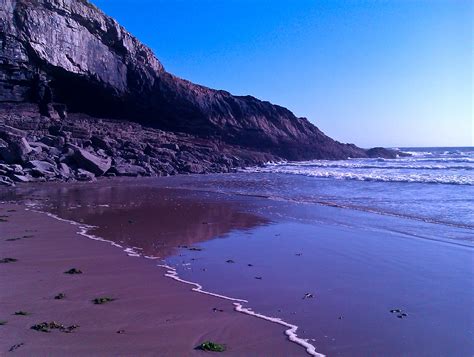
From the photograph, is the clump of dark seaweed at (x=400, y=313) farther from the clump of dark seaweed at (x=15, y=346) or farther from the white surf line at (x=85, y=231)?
the white surf line at (x=85, y=231)

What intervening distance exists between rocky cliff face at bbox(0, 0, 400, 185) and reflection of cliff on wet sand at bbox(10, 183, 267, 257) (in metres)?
6.30

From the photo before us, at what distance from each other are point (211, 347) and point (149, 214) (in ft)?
29.0

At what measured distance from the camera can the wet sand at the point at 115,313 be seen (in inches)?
158

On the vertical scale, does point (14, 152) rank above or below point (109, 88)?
below

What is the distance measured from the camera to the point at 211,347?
402cm

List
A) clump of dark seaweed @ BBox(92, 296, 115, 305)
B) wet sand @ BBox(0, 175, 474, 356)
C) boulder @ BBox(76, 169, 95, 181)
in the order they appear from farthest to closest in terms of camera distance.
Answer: boulder @ BBox(76, 169, 95, 181), clump of dark seaweed @ BBox(92, 296, 115, 305), wet sand @ BBox(0, 175, 474, 356)

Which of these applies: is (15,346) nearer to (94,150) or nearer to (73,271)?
(73,271)

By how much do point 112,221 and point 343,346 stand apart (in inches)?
323

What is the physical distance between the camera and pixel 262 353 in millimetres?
3982

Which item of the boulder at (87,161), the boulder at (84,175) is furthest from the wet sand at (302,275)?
the boulder at (87,161)

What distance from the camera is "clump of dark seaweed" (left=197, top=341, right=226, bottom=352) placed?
4.00m

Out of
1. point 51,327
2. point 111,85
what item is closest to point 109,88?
point 111,85

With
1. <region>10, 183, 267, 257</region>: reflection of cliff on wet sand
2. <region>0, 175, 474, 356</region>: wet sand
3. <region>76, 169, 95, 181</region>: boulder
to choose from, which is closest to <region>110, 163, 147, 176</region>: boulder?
<region>76, 169, 95, 181</region>: boulder

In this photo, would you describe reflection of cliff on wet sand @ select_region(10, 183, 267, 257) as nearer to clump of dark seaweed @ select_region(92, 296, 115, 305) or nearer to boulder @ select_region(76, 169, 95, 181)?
boulder @ select_region(76, 169, 95, 181)
